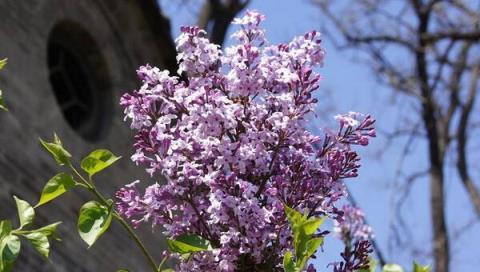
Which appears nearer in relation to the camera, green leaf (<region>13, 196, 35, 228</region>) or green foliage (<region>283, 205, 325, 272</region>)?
green foliage (<region>283, 205, 325, 272</region>)

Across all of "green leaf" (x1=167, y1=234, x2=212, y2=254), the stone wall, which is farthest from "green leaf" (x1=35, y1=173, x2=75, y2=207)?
the stone wall

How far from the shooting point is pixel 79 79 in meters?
7.75

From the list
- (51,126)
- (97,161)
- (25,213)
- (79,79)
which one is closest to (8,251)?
(25,213)

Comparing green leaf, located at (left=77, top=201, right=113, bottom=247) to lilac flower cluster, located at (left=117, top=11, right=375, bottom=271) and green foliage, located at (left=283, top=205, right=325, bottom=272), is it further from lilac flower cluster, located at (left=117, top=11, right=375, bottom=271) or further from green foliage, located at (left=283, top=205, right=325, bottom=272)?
green foliage, located at (left=283, top=205, right=325, bottom=272)

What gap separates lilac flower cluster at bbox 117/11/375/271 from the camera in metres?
2.22

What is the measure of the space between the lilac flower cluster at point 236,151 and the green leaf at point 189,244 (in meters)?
0.03

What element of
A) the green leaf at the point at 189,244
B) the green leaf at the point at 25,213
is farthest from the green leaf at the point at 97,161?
the green leaf at the point at 189,244

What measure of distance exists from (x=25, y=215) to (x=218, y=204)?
1.73 ft

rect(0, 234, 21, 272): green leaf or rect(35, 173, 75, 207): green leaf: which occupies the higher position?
rect(35, 173, 75, 207): green leaf

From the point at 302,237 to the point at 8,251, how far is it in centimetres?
67

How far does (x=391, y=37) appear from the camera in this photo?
13.1 m

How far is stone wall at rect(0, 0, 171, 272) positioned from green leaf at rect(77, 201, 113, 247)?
11.3ft

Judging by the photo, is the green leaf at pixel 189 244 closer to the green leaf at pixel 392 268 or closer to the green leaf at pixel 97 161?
the green leaf at pixel 97 161

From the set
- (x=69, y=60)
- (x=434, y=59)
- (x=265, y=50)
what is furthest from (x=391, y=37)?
(x=265, y=50)
